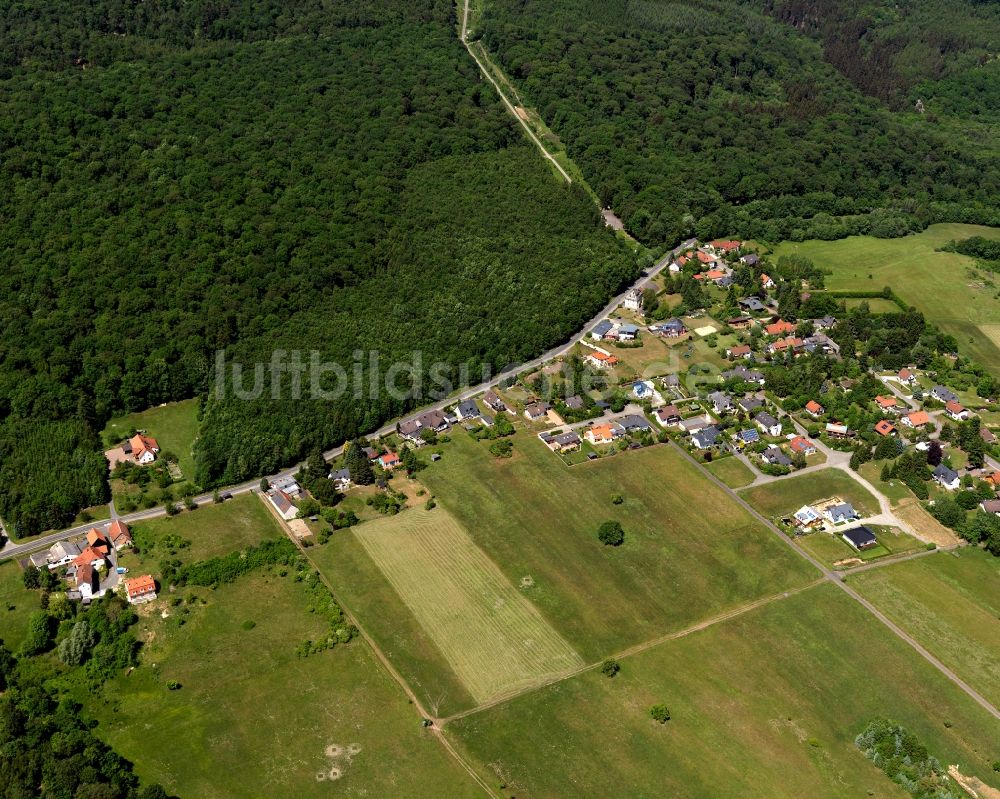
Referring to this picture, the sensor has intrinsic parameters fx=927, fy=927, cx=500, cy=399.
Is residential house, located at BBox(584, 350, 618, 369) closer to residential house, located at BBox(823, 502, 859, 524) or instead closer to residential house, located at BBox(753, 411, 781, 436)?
residential house, located at BBox(753, 411, 781, 436)

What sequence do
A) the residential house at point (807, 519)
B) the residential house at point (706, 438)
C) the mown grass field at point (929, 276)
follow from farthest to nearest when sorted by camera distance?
the mown grass field at point (929, 276) → the residential house at point (706, 438) → the residential house at point (807, 519)

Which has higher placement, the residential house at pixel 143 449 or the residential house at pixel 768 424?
the residential house at pixel 768 424

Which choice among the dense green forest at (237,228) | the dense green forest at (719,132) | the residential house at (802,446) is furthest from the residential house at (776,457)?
the dense green forest at (719,132)

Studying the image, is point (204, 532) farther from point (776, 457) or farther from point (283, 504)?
point (776, 457)

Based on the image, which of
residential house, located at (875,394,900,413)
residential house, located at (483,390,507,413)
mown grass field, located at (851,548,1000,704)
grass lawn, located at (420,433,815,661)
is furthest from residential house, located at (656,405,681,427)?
mown grass field, located at (851,548,1000,704)

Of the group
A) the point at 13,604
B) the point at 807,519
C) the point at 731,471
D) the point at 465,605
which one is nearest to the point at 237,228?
the point at 13,604

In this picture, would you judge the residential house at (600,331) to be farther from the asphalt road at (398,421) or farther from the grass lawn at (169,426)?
the grass lawn at (169,426)
